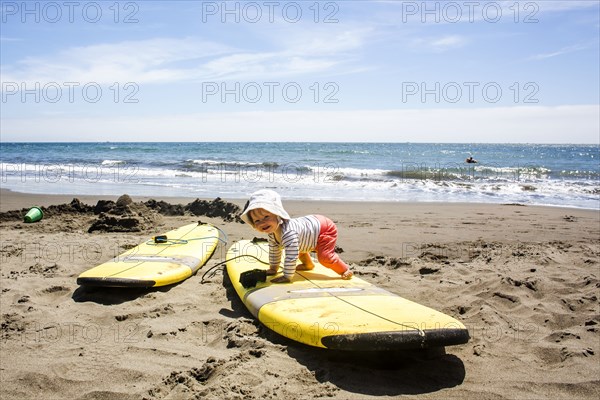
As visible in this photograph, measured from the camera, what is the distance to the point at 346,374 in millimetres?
2844

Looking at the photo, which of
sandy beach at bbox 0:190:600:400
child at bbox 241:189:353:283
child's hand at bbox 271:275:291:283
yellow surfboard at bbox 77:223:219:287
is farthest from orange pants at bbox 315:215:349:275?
yellow surfboard at bbox 77:223:219:287

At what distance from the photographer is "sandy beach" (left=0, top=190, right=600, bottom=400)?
2.74m

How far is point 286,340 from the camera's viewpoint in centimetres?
332

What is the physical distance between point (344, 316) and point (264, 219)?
1.22 metres

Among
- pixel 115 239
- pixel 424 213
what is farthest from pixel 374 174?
pixel 115 239

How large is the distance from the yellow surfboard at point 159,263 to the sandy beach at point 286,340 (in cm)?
13

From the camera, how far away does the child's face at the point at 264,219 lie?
403 centimetres

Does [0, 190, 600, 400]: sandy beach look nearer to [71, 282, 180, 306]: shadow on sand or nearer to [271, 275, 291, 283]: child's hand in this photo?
[71, 282, 180, 306]: shadow on sand

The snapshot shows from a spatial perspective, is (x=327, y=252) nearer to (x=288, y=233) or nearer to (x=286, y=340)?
(x=288, y=233)

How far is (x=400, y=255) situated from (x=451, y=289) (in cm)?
142

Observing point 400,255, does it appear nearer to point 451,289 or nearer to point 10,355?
point 451,289

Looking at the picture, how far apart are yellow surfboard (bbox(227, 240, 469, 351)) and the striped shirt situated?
0.20 metres

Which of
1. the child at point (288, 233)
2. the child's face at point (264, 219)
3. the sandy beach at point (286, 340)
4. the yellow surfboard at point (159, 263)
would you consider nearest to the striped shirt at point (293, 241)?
the child at point (288, 233)

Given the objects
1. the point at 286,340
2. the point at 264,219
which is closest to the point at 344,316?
the point at 286,340
